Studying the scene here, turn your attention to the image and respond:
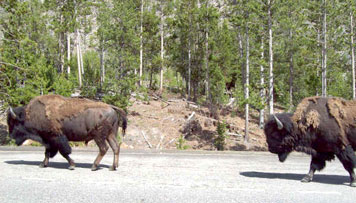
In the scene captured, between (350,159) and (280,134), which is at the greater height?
(280,134)

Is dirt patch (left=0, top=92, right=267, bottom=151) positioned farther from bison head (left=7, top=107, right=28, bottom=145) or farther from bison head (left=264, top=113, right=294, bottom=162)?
bison head (left=264, top=113, right=294, bottom=162)

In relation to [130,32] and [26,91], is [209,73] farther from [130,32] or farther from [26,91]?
[26,91]

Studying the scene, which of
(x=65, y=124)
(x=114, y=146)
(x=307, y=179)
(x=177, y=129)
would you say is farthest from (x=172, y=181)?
(x=177, y=129)

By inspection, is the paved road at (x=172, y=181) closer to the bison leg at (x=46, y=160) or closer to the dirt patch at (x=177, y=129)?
the bison leg at (x=46, y=160)

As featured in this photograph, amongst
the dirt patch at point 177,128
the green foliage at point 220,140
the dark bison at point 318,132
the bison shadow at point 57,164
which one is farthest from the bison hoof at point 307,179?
the green foliage at point 220,140

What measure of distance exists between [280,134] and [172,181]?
8.50 feet

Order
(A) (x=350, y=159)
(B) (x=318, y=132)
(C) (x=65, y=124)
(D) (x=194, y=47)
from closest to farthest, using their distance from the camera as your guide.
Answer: (A) (x=350, y=159)
(B) (x=318, y=132)
(C) (x=65, y=124)
(D) (x=194, y=47)

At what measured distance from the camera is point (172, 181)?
747 centimetres

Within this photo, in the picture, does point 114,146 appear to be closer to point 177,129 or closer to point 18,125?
point 18,125

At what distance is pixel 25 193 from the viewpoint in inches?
251

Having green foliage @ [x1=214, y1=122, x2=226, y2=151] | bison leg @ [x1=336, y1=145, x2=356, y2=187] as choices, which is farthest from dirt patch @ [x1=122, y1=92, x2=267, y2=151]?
bison leg @ [x1=336, y1=145, x2=356, y2=187]

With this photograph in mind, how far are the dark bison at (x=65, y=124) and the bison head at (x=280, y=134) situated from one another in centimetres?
372

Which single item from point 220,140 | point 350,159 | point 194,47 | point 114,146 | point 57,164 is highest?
point 194,47

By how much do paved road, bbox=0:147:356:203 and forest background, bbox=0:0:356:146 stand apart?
7433mm
